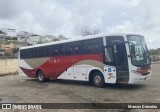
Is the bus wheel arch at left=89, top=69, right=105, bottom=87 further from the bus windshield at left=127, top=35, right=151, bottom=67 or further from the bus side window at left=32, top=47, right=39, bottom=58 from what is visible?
the bus side window at left=32, top=47, right=39, bottom=58

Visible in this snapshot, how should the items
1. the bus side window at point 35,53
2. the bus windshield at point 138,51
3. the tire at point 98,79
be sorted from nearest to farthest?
the bus windshield at point 138,51, the tire at point 98,79, the bus side window at point 35,53

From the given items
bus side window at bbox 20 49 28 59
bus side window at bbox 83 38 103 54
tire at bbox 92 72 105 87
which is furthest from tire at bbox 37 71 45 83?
tire at bbox 92 72 105 87

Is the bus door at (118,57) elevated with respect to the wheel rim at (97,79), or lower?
elevated

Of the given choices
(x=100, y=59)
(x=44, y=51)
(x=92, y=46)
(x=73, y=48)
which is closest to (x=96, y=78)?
(x=100, y=59)

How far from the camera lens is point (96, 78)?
53.2 feet

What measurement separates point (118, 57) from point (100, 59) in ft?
4.48

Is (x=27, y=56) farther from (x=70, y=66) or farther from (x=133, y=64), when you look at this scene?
(x=133, y=64)

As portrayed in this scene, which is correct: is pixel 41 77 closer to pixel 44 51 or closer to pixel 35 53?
pixel 35 53

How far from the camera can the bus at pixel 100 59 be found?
47.4ft

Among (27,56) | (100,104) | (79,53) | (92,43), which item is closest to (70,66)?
(79,53)

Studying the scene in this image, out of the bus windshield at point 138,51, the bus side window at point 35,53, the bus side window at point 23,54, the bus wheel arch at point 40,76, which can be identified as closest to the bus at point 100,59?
the bus windshield at point 138,51

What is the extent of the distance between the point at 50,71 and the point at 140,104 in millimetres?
11486

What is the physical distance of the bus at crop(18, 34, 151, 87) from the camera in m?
14.5

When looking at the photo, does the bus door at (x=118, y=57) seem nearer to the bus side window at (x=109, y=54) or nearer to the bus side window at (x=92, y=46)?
the bus side window at (x=109, y=54)
